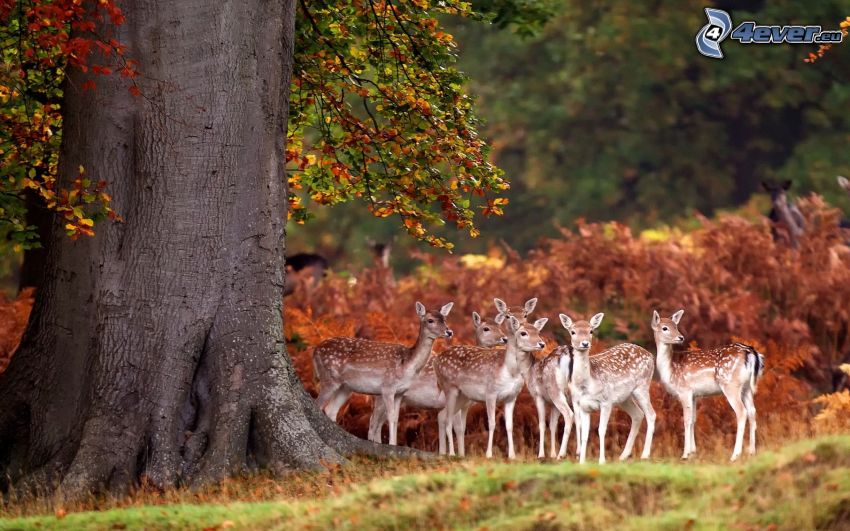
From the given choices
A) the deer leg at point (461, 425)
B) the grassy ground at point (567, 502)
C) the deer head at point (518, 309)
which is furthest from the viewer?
the deer head at point (518, 309)

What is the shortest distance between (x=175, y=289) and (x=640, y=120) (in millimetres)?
24946

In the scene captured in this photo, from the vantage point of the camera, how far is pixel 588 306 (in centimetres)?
1825

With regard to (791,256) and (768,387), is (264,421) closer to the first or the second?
(768,387)

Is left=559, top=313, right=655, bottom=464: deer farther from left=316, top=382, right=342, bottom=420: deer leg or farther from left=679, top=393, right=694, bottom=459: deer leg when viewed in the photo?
left=316, top=382, right=342, bottom=420: deer leg

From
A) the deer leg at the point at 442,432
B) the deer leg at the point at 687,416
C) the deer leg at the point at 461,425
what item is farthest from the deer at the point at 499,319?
the deer leg at the point at 687,416

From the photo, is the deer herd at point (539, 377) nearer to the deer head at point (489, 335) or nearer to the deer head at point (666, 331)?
the deer head at point (666, 331)

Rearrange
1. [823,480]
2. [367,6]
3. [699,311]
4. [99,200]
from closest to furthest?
[823,480] → [99,200] → [367,6] → [699,311]

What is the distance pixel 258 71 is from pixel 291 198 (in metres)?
3.05

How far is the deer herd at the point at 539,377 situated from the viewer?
476 inches

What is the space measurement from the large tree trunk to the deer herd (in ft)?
4.74

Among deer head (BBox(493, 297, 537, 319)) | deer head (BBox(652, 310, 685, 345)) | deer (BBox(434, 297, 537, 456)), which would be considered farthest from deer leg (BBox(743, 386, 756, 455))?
deer head (BBox(493, 297, 537, 319))

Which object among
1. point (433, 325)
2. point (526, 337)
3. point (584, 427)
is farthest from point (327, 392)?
point (584, 427)

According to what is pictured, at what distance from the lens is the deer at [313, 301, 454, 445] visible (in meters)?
13.4

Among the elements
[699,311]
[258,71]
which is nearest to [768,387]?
[699,311]
